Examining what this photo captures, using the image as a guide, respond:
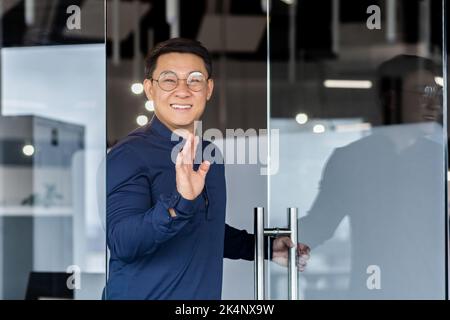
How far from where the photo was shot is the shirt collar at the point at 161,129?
386 cm

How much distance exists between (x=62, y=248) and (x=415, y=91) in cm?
161

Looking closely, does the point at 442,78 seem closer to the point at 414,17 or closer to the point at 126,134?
the point at 414,17

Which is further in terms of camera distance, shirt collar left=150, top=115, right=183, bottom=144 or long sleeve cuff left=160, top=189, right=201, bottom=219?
shirt collar left=150, top=115, right=183, bottom=144

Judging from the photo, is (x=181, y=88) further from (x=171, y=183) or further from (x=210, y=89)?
(x=171, y=183)

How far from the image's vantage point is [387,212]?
153 inches

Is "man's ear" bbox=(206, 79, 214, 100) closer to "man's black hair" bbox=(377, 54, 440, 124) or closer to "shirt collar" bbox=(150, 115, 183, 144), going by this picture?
"shirt collar" bbox=(150, 115, 183, 144)

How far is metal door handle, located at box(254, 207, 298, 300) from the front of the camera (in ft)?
12.5

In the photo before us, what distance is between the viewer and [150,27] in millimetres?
3961

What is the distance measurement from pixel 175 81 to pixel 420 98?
1015mm

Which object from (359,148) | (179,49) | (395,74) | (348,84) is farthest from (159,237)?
(395,74)

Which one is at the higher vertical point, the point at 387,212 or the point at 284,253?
the point at 387,212

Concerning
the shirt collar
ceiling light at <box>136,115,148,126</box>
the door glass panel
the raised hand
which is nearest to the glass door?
the raised hand
